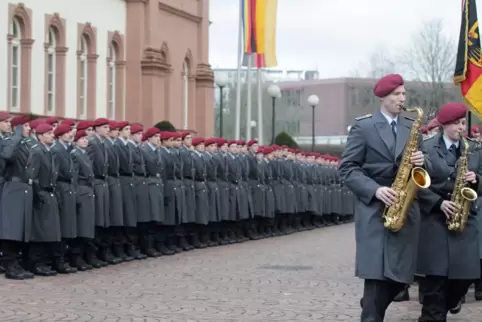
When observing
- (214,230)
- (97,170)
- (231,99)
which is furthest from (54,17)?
(231,99)

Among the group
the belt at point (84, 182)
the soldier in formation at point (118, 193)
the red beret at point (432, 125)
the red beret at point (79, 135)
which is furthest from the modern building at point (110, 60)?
the red beret at point (432, 125)

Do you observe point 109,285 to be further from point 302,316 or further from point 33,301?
point 302,316

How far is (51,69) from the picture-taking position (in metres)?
35.1

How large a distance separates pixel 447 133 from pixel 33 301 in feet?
15.6

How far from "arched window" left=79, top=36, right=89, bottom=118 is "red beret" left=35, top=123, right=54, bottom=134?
2154 centimetres

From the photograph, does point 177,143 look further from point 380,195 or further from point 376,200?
point 380,195

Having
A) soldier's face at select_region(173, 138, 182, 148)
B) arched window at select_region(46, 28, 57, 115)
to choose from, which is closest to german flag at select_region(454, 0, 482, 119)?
soldier's face at select_region(173, 138, 182, 148)

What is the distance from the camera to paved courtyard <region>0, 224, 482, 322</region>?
11.7 meters

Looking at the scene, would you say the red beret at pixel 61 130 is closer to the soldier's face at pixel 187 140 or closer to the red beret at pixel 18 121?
the red beret at pixel 18 121

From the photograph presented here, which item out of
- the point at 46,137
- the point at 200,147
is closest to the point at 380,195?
the point at 46,137

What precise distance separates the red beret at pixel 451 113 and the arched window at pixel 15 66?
22.4 meters

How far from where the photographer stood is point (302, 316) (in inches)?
460

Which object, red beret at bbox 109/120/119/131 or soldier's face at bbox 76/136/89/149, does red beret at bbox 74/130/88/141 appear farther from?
red beret at bbox 109/120/119/131

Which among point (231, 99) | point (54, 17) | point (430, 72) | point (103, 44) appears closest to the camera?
point (54, 17)
